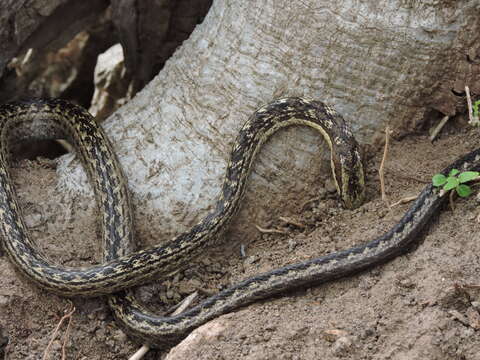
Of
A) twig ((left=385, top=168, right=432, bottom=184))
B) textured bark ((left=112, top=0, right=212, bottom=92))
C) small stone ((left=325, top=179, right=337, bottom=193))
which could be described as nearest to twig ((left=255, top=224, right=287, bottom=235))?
small stone ((left=325, top=179, right=337, bottom=193))

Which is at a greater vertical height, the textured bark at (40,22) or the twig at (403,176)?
the textured bark at (40,22)

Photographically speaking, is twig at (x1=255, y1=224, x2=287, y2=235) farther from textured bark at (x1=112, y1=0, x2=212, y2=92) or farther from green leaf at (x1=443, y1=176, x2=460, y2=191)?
textured bark at (x1=112, y1=0, x2=212, y2=92)

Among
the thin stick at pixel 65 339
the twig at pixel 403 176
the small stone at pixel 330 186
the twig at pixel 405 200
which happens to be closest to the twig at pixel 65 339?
the thin stick at pixel 65 339

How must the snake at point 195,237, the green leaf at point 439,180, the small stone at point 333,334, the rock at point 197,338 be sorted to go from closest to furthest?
the small stone at point 333,334 → the rock at point 197,338 → the green leaf at point 439,180 → the snake at point 195,237

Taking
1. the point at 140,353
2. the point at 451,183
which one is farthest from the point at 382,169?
the point at 140,353

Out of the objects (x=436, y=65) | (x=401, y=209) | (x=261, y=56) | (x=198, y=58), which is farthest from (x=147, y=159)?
(x=436, y=65)

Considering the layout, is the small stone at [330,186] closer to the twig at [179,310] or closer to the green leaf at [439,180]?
the green leaf at [439,180]

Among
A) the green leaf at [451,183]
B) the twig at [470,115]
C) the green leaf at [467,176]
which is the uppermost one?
the twig at [470,115]

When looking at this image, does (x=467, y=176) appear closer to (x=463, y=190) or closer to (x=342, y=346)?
(x=463, y=190)
